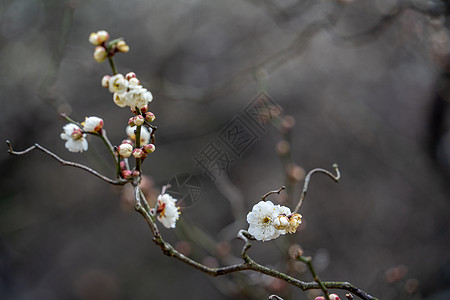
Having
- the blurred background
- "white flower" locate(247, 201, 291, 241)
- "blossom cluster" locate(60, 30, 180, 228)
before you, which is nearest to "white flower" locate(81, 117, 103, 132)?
"blossom cluster" locate(60, 30, 180, 228)

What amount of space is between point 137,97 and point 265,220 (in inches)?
10.2

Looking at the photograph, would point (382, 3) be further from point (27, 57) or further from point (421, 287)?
point (27, 57)

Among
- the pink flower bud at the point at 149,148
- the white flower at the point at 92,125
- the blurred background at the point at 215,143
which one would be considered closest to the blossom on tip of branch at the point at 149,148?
the pink flower bud at the point at 149,148

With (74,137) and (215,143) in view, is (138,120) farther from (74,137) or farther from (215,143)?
(215,143)

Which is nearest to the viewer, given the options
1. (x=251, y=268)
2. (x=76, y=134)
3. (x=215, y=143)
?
(x=251, y=268)

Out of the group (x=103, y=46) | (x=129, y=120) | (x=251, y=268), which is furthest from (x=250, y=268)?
(x=103, y=46)

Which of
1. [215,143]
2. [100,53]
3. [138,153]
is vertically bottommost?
[138,153]

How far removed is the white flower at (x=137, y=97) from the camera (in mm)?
514

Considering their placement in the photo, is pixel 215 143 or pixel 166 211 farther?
pixel 215 143

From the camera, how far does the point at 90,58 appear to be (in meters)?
1.88

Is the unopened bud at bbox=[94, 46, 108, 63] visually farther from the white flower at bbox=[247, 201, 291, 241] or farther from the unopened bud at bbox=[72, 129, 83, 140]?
the white flower at bbox=[247, 201, 291, 241]

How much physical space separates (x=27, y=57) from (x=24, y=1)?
287mm

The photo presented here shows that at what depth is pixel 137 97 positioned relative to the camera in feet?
1.70

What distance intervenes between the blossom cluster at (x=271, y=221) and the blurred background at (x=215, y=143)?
1.13 metres
